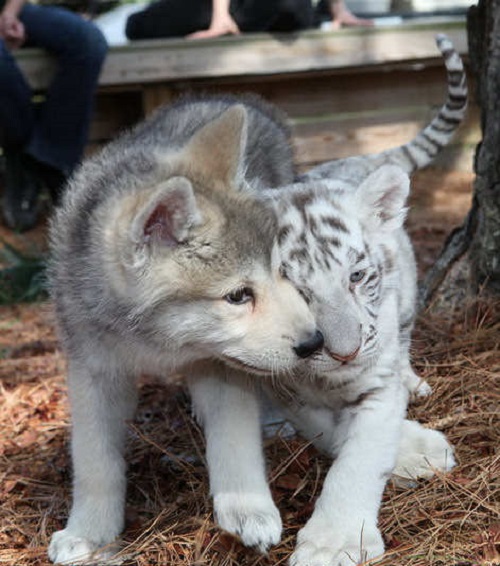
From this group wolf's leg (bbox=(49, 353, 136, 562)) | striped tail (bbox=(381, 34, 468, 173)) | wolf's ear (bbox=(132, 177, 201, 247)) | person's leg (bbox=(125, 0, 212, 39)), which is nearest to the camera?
wolf's ear (bbox=(132, 177, 201, 247))

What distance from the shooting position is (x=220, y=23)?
7.14m

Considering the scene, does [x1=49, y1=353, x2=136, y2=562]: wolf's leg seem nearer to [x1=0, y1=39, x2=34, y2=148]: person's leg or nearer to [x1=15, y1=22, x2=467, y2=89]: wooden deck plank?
[x1=0, y1=39, x2=34, y2=148]: person's leg

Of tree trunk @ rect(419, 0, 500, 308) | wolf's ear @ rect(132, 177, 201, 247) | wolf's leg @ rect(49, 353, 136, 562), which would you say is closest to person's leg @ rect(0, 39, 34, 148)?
tree trunk @ rect(419, 0, 500, 308)

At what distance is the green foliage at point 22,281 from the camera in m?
6.05

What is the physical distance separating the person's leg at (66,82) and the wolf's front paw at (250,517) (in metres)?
4.07

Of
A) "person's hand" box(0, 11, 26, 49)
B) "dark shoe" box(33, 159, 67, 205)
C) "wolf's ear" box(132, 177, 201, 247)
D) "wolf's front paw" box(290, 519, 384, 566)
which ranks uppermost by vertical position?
"wolf's ear" box(132, 177, 201, 247)

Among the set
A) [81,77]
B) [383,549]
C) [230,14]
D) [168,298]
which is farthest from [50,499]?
[230,14]

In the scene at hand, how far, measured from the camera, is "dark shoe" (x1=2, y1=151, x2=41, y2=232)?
7043mm

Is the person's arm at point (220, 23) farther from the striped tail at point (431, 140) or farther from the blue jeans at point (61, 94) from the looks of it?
the striped tail at point (431, 140)

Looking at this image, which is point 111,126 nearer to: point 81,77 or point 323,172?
point 81,77

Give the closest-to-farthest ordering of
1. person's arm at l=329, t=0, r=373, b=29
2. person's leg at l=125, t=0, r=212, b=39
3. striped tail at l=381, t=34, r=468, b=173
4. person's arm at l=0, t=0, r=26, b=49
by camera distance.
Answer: striped tail at l=381, t=34, r=468, b=173, person's arm at l=0, t=0, r=26, b=49, person's leg at l=125, t=0, r=212, b=39, person's arm at l=329, t=0, r=373, b=29

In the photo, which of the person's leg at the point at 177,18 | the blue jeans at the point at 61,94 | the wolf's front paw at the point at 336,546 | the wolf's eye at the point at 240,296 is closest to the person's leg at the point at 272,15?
the person's leg at the point at 177,18

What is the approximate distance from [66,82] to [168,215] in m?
4.24

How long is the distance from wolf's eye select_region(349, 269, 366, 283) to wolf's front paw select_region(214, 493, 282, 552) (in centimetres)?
82
